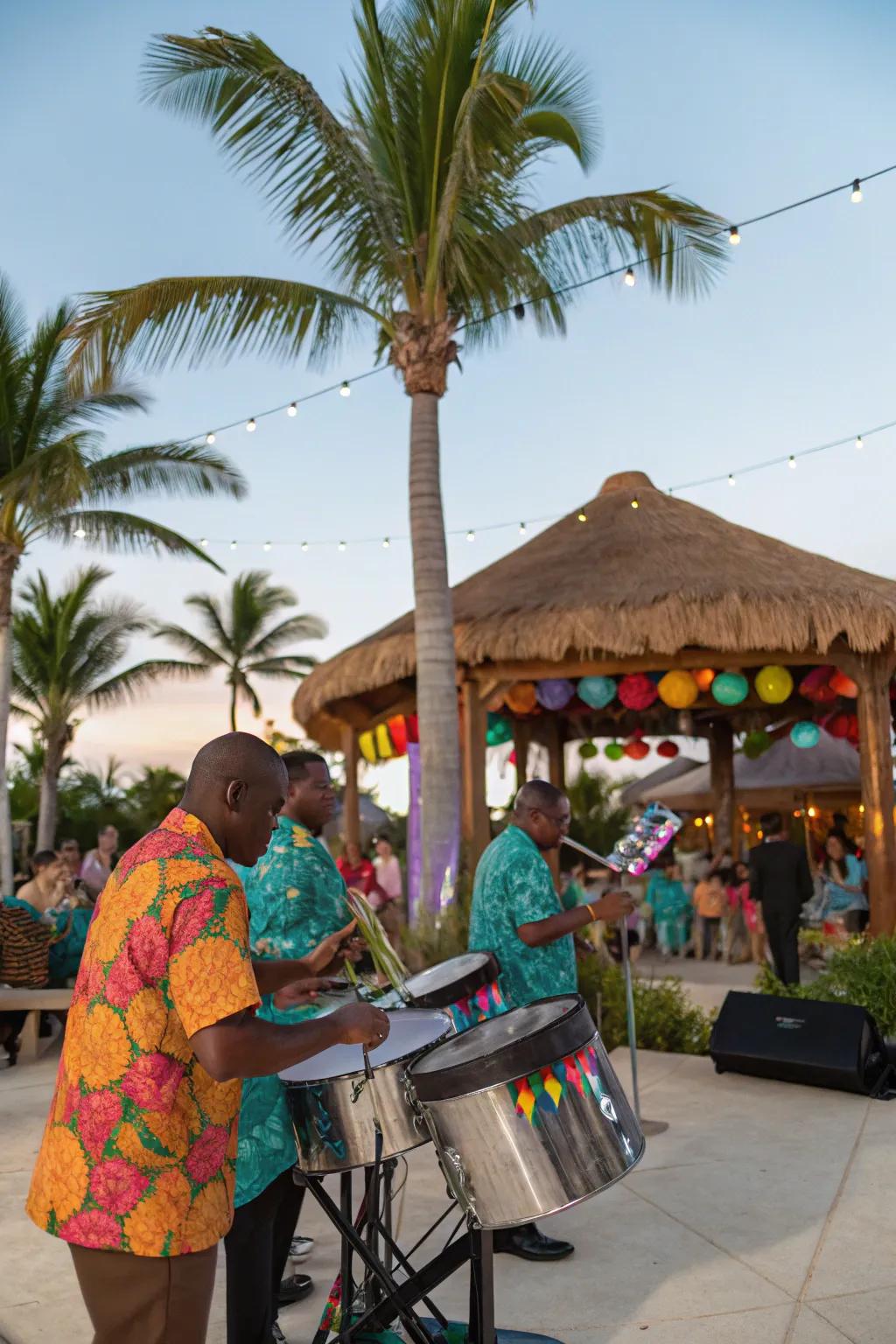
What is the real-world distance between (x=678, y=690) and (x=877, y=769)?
5.73 feet

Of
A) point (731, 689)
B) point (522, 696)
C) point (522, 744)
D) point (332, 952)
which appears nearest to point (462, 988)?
point (332, 952)

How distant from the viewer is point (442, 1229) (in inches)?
157

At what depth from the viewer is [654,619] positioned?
9219 millimetres

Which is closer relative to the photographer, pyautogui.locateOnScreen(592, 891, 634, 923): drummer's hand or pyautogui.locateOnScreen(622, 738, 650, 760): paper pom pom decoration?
pyautogui.locateOnScreen(592, 891, 634, 923): drummer's hand

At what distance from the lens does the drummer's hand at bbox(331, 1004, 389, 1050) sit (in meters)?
2.10

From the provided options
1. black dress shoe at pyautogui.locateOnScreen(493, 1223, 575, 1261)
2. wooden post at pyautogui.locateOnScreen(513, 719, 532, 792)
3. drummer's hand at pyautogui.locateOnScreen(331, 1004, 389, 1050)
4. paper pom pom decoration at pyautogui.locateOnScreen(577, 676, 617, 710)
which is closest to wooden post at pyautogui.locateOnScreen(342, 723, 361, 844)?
wooden post at pyautogui.locateOnScreen(513, 719, 532, 792)

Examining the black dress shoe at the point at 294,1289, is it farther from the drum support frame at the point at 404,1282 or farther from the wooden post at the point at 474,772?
the wooden post at the point at 474,772

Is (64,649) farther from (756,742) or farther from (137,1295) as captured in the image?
(137,1295)

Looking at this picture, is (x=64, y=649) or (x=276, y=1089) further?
(x=64, y=649)

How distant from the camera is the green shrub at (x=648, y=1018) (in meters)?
6.77

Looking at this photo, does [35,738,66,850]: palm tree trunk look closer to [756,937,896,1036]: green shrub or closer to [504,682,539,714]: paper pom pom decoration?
[504,682,539,714]: paper pom pom decoration

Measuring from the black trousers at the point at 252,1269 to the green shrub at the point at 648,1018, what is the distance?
13.6 ft

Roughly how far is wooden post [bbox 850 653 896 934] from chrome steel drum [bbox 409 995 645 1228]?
7.70 metres

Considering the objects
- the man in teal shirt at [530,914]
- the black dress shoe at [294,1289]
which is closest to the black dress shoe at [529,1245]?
the man in teal shirt at [530,914]
